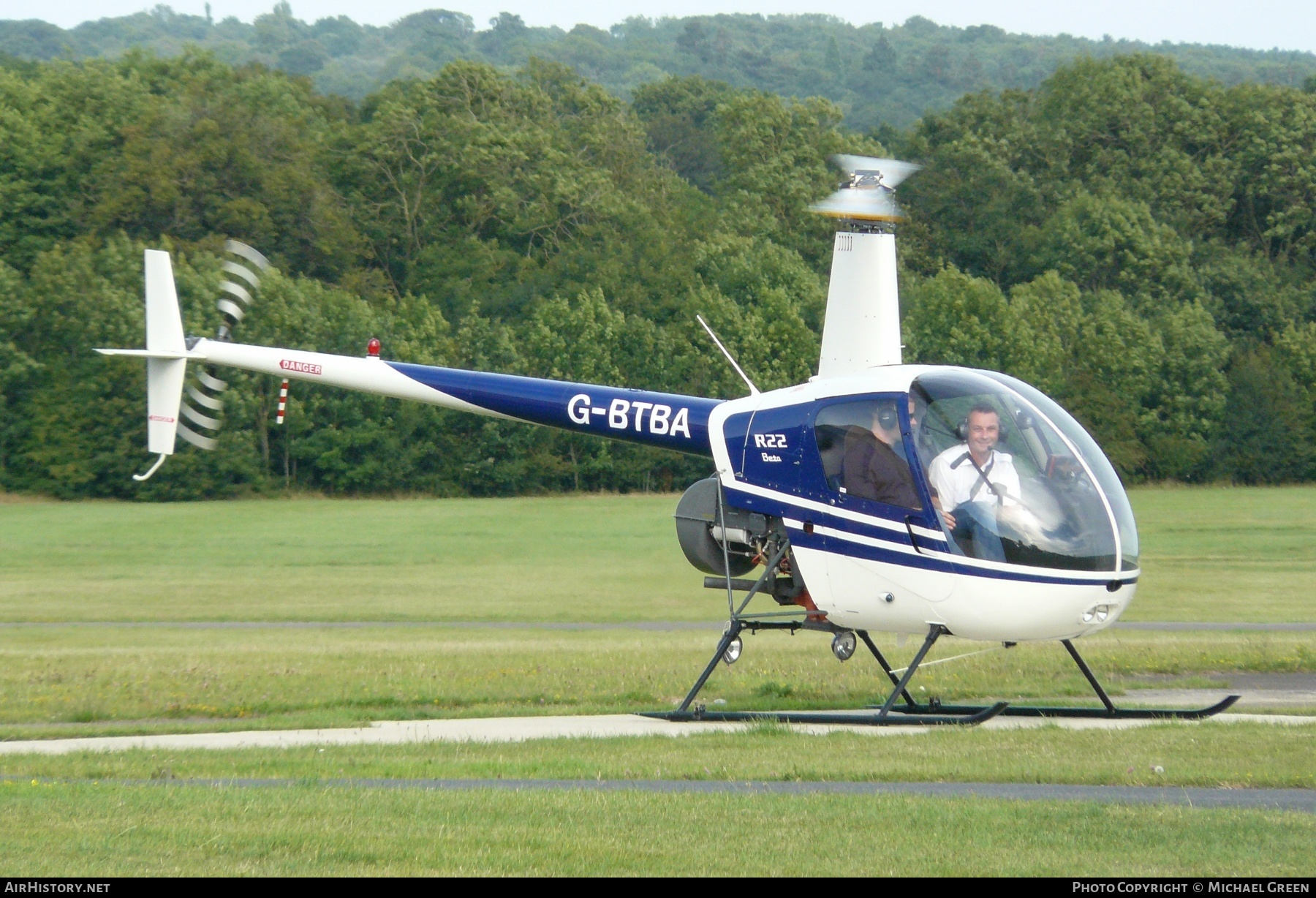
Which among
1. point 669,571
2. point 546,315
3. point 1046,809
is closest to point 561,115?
point 546,315

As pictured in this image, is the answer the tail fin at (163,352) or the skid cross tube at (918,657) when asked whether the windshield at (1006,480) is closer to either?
the skid cross tube at (918,657)

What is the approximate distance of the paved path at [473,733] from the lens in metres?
11.3

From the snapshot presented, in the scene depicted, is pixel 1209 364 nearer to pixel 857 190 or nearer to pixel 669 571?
pixel 669 571

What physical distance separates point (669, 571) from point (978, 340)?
2490cm

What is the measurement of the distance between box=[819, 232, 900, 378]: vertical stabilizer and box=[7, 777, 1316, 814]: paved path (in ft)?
14.1

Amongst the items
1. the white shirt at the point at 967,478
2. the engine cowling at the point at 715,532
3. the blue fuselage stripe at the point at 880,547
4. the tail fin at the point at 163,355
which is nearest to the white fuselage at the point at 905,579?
the blue fuselage stripe at the point at 880,547

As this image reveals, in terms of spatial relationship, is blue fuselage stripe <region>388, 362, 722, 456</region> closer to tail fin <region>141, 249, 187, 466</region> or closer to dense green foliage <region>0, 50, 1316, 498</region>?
tail fin <region>141, 249, 187, 466</region>

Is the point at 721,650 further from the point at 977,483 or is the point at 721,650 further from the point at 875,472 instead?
the point at 977,483

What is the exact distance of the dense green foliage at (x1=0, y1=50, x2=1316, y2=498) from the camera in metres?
51.0

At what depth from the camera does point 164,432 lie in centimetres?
1620

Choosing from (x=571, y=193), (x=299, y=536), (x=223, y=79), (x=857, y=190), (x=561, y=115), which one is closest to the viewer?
(x=857, y=190)

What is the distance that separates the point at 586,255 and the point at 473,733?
162 ft

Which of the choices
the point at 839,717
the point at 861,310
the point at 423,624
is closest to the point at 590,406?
the point at 861,310

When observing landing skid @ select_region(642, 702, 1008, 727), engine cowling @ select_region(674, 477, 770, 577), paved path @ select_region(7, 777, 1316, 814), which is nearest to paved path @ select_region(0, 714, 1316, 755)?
landing skid @ select_region(642, 702, 1008, 727)
